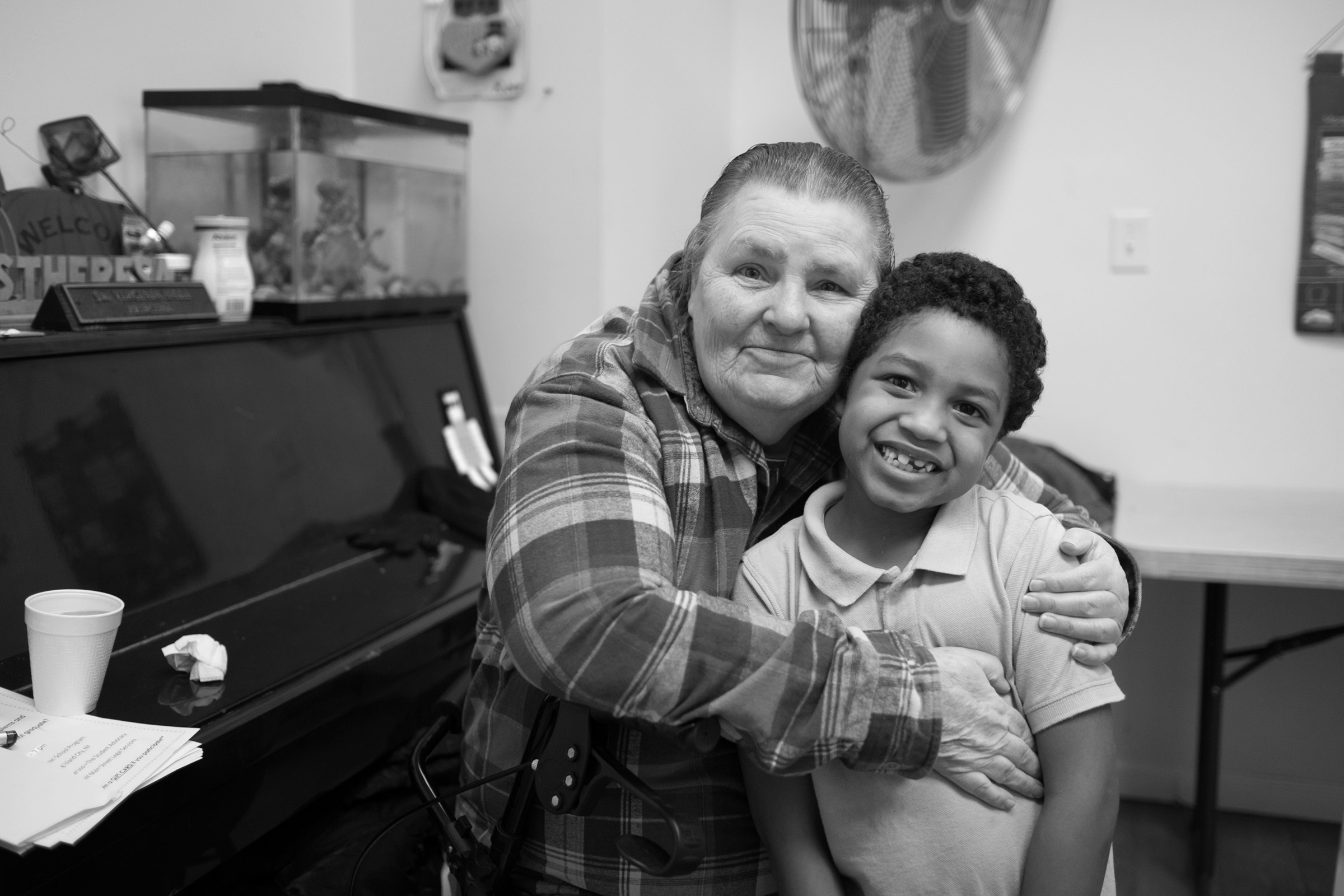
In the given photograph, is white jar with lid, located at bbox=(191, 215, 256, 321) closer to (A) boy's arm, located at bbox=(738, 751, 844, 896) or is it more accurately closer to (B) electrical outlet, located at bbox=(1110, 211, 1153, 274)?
(A) boy's arm, located at bbox=(738, 751, 844, 896)

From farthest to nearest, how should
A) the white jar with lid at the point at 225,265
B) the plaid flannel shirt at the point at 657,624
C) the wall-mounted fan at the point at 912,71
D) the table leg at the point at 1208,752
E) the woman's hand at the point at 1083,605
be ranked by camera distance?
the table leg at the point at 1208,752, the wall-mounted fan at the point at 912,71, the white jar with lid at the point at 225,265, the woman's hand at the point at 1083,605, the plaid flannel shirt at the point at 657,624

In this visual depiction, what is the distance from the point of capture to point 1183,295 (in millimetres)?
2766

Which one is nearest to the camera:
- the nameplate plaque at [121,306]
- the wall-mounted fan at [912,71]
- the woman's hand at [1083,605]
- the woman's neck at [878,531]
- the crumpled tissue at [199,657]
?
the woman's hand at [1083,605]

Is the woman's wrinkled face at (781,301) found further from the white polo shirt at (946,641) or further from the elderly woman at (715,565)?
the white polo shirt at (946,641)

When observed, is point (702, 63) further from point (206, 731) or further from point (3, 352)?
point (206, 731)

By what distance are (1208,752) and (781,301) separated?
180cm

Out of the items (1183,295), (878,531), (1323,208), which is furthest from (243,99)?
(1323,208)

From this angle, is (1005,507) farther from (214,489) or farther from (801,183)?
(214,489)

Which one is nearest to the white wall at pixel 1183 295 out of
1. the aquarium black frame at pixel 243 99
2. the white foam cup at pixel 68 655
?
the aquarium black frame at pixel 243 99

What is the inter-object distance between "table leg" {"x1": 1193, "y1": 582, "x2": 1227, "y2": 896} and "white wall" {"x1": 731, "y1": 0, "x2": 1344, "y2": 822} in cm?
40

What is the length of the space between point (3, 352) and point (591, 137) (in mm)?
1360

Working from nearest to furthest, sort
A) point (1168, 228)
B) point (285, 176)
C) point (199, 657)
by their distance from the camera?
point (199, 657), point (285, 176), point (1168, 228)

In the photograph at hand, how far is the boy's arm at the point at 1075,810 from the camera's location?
114cm

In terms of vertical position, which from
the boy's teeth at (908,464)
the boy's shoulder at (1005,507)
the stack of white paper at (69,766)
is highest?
the boy's teeth at (908,464)
